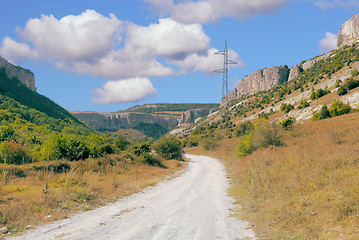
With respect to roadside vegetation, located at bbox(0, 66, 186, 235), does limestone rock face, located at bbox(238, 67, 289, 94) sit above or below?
above

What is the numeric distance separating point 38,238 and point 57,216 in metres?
1.96

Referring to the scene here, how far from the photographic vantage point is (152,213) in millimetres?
8836

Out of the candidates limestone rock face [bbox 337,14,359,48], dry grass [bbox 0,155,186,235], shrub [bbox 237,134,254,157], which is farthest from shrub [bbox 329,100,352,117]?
limestone rock face [bbox 337,14,359,48]

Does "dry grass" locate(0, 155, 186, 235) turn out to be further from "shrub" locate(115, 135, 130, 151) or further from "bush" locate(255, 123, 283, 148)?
"bush" locate(255, 123, 283, 148)

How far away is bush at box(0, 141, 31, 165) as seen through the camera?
1441 cm

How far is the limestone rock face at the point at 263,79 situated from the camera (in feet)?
471

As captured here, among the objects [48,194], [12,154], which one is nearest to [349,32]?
[12,154]

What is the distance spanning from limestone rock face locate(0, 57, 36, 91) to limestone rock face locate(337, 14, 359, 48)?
151965 millimetres

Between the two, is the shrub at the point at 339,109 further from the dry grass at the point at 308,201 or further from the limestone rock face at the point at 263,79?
the limestone rock face at the point at 263,79

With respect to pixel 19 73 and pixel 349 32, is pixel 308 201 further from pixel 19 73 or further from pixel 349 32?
pixel 349 32

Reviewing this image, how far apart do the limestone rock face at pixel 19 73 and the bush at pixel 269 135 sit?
11292cm

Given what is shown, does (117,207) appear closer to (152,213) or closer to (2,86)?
(152,213)

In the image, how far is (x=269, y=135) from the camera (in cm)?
2506

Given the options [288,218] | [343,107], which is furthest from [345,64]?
[288,218]
